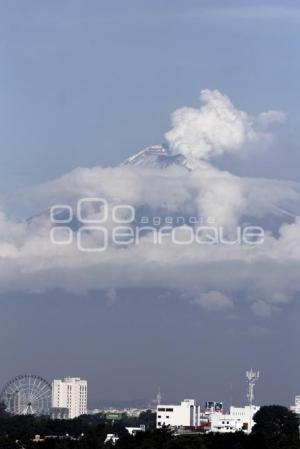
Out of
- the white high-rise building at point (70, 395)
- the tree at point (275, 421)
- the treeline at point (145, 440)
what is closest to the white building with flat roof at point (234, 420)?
the tree at point (275, 421)

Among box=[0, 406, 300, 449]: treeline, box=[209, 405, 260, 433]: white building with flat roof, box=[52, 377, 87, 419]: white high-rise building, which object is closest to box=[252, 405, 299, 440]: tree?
box=[209, 405, 260, 433]: white building with flat roof

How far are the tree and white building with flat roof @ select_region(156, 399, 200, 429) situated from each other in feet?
36.2

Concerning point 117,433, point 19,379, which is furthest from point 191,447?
point 19,379

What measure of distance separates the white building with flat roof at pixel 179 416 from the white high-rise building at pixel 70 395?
41555 mm

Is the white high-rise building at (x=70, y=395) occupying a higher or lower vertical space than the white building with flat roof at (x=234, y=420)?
higher

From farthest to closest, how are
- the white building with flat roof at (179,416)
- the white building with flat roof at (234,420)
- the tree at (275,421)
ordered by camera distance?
the white building with flat roof at (179,416), the white building with flat roof at (234,420), the tree at (275,421)

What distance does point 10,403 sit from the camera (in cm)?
13688

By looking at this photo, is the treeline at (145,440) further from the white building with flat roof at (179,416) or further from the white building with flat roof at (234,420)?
the white building with flat roof at (179,416)

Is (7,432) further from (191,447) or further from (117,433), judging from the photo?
(191,447)

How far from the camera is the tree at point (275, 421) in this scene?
97287 millimetres

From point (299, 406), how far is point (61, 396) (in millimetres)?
31479

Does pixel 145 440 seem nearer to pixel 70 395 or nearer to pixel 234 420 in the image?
pixel 234 420

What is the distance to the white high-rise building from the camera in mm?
161500

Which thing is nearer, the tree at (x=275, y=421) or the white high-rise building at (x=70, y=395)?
the tree at (x=275, y=421)
